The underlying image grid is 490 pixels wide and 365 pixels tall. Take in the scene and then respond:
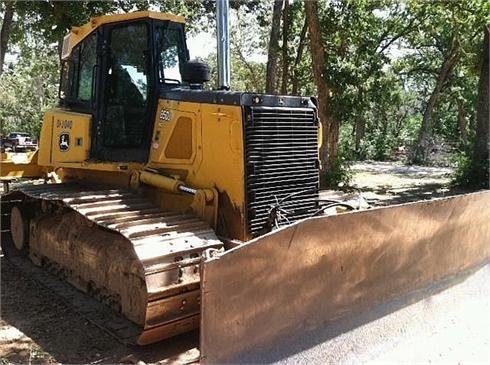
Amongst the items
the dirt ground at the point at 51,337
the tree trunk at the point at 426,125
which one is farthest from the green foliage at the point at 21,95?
the dirt ground at the point at 51,337

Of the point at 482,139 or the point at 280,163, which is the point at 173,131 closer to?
the point at 280,163

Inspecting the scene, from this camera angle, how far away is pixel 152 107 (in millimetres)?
5793

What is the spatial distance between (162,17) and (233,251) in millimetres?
3615

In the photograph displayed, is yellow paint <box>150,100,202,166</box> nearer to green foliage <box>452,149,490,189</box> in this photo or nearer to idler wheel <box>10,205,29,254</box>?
idler wheel <box>10,205,29,254</box>

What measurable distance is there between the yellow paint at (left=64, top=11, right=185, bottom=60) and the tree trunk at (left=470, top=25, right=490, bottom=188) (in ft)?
37.0

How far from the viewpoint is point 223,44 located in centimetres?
681

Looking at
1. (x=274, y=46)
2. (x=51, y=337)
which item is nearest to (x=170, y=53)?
(x=51, y=337)

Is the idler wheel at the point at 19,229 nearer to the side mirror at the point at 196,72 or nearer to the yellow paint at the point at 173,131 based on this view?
the yellow paint at the point at 173,131

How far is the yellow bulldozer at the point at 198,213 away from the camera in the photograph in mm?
3459

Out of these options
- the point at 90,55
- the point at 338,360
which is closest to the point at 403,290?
the point at 338,360

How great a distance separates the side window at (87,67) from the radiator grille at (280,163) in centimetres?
231

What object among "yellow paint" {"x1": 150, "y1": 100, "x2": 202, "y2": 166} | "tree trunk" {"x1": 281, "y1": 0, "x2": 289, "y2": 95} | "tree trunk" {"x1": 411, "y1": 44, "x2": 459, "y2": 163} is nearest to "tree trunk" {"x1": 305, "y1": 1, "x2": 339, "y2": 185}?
"tree trunk" {"x1": 281, "y1": 0, "x2": 289, "y2": 95}

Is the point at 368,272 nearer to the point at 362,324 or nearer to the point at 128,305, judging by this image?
the point at 362,324

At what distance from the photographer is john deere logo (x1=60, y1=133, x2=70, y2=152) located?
249 inches
